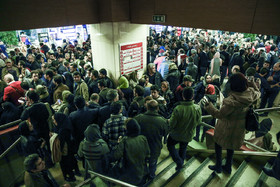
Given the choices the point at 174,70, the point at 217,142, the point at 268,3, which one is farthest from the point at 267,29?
the point at 174,70

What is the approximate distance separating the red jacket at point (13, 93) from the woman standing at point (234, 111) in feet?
14.5

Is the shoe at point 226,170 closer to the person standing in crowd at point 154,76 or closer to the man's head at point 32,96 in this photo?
the person standing in crowd at point 154,76

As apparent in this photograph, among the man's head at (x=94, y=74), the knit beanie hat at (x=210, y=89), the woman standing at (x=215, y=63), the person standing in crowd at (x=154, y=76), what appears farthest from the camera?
the woman standing at (x=215, y=63)

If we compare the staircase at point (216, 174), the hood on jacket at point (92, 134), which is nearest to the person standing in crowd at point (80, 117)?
the hood on jacket at point (92, 134)

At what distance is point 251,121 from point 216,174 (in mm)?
1258

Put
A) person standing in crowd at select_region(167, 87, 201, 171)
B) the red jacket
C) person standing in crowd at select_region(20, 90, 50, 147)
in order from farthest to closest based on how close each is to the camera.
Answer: the red jacket < person standing in crowd at select_region(20, 90, 50, 147) < person standing in crowd at select_region(167, 87, 201, 171)

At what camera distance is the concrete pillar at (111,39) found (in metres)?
5.42

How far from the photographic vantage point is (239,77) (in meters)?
2.47

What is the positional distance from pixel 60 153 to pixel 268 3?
440 centimetres

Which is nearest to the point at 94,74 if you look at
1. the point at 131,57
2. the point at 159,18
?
the point at 131,57

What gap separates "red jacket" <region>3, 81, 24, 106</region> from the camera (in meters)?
4.55

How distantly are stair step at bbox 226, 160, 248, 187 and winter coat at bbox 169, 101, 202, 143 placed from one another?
0.96 m

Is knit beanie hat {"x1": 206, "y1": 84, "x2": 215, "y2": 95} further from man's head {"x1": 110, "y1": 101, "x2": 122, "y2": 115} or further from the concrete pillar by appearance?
the concrete pillar

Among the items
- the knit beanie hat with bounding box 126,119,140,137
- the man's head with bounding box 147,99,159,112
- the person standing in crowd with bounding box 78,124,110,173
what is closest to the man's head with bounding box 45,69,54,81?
the person standing in crowd with bounding box 78,124,110,173
